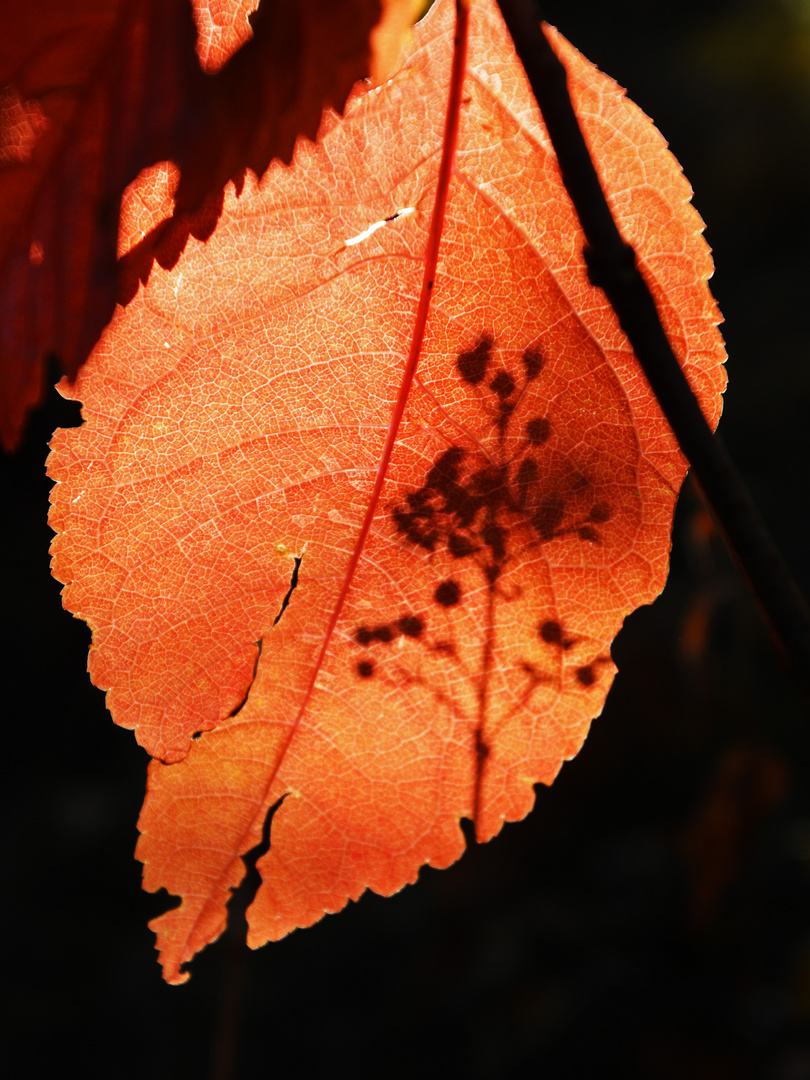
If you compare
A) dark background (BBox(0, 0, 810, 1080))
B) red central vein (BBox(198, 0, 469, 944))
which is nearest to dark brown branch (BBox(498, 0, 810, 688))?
red central vein (BBox(198, 0, 469, 944))

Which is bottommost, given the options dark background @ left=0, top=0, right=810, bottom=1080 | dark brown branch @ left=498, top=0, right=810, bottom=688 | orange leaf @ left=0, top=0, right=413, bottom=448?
dark background @ left=0, top=0, right=810, bottom=1080

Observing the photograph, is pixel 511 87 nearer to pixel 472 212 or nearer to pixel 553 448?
pixel 472 212

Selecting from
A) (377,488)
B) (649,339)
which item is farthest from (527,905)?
(649,339)

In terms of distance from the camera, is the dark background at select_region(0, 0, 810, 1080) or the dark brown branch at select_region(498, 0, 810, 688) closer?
the dark brown branch at select_region(498, 0, 810, 688)

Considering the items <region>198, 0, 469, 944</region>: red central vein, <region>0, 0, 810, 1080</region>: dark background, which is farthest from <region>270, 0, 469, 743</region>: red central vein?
<region>0, 0, 810, 1080</region>: dark background

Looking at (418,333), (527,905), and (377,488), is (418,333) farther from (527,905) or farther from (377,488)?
(527,905)

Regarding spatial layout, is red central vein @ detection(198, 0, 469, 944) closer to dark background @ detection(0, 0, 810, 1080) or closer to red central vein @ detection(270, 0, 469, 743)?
red central vein @ detection(270, 0, 469, 743)

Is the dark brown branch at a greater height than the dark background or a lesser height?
greater
